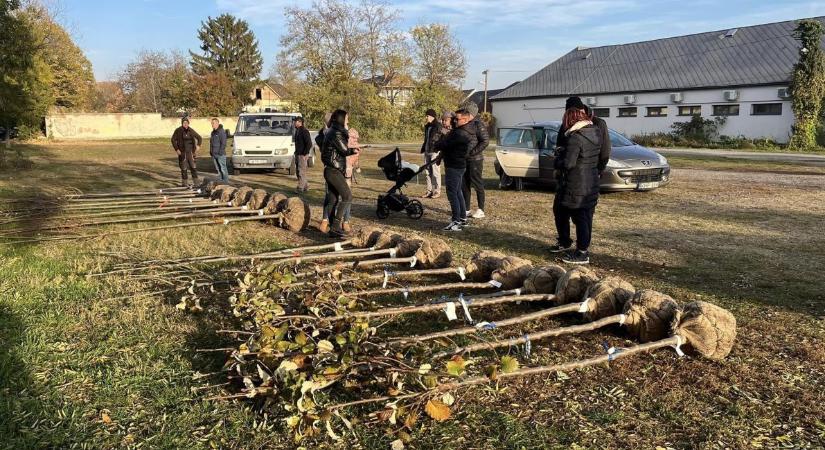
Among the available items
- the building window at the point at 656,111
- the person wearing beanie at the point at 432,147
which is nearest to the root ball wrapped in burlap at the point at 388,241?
the person wearing beanie at the point at 432,147

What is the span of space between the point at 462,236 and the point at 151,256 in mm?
4055

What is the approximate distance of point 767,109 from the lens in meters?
33.0

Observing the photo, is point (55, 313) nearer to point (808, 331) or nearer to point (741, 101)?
point (808, 331)

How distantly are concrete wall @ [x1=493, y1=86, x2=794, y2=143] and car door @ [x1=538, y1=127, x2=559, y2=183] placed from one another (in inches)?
988

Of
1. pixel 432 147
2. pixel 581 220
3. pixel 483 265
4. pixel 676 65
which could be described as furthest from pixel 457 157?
pixel 676 65

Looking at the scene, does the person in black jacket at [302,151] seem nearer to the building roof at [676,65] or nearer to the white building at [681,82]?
the white building at [681,82]

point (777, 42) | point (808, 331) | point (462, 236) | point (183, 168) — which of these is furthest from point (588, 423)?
point (777, 42)

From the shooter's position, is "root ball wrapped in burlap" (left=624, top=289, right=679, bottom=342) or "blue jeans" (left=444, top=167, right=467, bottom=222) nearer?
"root ball wrapped in burlap" (left=624, top=289, right=679, bottom=342)

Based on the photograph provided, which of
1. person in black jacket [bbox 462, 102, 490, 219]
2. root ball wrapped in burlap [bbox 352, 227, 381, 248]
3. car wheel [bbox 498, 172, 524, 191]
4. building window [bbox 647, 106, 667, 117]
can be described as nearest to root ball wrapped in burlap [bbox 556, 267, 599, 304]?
root ball wrapped in burlap [bbox 352, 227, 381, 248]

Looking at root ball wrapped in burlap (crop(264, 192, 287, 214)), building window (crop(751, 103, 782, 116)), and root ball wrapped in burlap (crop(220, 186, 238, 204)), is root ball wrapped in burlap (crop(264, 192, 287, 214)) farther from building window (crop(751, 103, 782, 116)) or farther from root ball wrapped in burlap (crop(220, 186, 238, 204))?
building window (crop(751, 103, 782, 116))

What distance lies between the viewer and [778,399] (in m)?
3.47

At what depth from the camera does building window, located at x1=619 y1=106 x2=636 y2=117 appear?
132 ft

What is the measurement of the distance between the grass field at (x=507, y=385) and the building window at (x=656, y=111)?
32.1 metres

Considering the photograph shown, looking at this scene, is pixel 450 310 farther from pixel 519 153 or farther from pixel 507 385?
pixel 519 153
